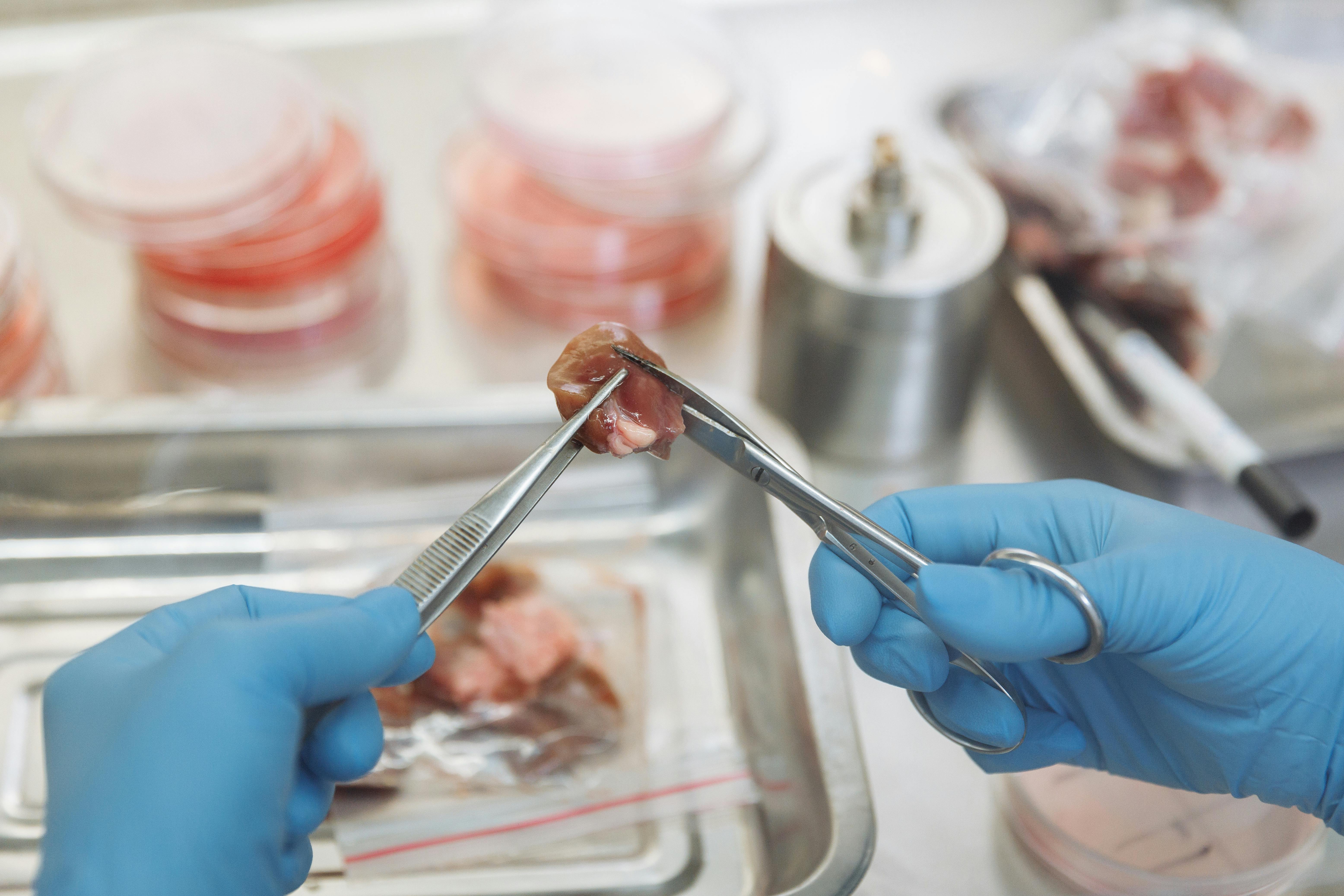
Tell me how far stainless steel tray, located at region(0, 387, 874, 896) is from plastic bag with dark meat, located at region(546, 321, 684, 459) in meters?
0.30

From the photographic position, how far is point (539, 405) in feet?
4.04

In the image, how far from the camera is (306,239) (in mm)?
1363

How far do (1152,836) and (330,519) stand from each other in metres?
0.95

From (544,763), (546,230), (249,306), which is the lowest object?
(544,763)

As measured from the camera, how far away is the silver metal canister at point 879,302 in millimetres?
1138

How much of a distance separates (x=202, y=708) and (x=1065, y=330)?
111 cm

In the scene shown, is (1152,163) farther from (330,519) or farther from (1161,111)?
(330,519)

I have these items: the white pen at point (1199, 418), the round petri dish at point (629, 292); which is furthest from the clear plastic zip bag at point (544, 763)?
the white pen at point (1199, 418)

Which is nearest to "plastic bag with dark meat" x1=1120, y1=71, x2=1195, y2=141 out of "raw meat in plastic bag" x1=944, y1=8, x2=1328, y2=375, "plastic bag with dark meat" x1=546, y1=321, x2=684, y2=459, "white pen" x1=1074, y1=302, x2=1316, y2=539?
"raw meat in plastic bag" x1=944, y1=8, x2=1328, y2=375

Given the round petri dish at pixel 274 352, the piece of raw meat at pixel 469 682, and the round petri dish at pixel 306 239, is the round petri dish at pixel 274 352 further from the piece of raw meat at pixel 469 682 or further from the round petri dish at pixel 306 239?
the piece of raw meat at pixel 469 682

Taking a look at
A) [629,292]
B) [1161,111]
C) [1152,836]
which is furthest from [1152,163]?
[1152,836]

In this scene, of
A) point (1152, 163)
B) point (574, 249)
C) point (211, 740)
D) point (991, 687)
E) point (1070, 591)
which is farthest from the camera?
point (1152, 163)

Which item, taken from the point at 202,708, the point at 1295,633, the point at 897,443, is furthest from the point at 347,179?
the point at 1295,633

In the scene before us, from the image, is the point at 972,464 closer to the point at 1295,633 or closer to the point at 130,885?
the point at 1295,633
